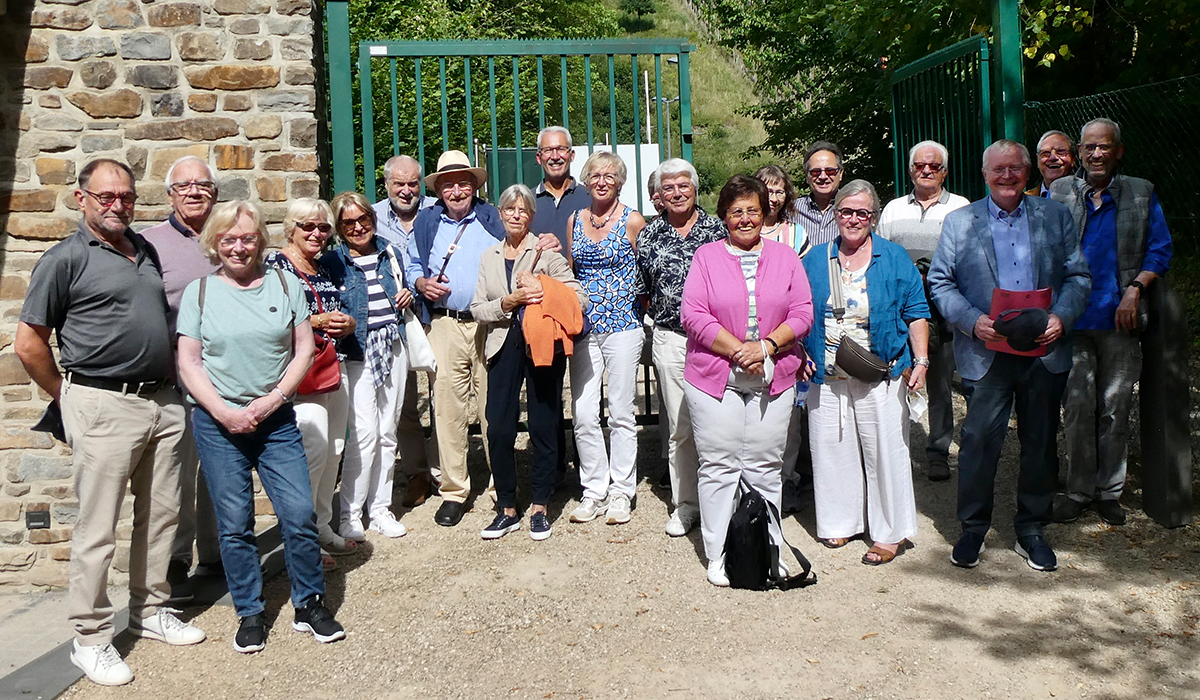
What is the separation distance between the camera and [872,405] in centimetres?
471

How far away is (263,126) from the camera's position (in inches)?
219

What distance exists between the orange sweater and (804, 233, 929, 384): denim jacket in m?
1.13

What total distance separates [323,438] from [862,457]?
2514 millimetres

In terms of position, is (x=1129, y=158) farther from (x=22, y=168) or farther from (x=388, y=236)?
(x=22, y=168)

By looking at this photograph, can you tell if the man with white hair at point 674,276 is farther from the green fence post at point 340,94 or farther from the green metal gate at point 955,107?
the green metal gate at point 955,107

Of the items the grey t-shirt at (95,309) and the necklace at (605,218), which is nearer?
the grey t-shirt at (95,309)

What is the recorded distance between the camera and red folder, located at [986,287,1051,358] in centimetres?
444

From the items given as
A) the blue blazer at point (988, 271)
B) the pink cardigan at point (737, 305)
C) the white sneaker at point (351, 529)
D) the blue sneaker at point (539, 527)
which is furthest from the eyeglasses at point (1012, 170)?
the white sneaker at point (351, 529)

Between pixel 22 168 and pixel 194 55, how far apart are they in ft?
3.52

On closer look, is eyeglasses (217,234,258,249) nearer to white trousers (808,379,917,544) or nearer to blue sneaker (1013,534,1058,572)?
white trousers (808,379,917,544)

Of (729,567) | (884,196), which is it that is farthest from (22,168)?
(884,196)

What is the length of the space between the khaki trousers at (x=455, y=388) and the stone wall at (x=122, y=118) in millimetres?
1100

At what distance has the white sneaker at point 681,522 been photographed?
5.22 m

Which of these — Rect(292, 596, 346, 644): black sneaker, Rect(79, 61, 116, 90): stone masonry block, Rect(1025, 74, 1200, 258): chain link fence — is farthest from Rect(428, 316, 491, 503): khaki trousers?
Rect(1025, 74, 1200, 258): chain link fence
